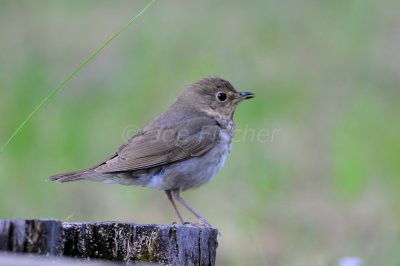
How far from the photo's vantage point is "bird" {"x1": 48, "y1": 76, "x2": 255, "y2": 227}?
738cm

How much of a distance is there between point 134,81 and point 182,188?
443 centimetres

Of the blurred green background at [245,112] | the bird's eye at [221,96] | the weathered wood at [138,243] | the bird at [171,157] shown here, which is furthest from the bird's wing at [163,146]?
the weathered wood at [138,243]

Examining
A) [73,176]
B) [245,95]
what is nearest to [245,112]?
[245,95]

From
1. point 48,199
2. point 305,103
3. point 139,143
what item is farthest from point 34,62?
point 139,143

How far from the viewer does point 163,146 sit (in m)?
7.60

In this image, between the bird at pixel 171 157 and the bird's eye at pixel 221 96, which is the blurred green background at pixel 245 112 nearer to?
the bird at pixel 171 157

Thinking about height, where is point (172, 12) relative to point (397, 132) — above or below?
above

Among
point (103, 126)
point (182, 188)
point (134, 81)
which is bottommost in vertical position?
point (182, 188)

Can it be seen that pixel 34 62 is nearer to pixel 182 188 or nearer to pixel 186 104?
pixel 186 104

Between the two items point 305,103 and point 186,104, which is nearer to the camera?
point 186,104

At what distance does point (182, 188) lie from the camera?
300 inches

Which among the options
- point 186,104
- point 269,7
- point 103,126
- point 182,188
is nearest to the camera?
point 182,188

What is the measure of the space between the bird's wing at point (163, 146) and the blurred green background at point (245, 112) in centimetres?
120

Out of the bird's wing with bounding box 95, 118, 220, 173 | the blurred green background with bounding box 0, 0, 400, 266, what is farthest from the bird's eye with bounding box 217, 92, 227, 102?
the blurred green background with bounding box 0, 0, 400, 266
